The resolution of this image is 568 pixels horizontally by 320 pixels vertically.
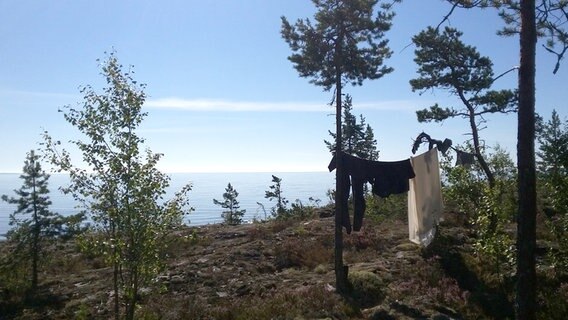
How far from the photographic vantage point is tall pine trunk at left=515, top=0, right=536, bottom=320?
7.14 m

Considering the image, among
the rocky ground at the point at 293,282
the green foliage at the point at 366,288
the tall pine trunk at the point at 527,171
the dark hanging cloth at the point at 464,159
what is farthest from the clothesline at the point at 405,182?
the tall pine trunk at the point at 527,171

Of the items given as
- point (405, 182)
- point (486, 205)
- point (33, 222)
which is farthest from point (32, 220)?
point (486, 205)

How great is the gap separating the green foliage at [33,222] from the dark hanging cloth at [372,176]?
10497mm

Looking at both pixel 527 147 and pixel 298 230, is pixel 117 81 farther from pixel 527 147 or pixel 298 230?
pixel 298 230

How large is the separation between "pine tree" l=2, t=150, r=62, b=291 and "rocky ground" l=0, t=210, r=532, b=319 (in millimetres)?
1393

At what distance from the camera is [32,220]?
56.5 ft

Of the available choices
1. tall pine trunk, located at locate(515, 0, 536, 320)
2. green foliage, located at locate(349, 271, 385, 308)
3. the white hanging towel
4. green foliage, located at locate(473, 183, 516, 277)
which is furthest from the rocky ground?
tall pine trunk, located at locate(515, 0, 536, 320)

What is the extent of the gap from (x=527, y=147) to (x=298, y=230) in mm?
14854

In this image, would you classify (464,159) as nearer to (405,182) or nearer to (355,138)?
(405,182)

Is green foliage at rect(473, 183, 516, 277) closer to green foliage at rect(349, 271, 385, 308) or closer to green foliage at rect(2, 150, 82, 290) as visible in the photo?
green foliage at rect(349, 271, 385, 308)

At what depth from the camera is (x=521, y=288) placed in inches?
282

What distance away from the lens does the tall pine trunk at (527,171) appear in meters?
7.14

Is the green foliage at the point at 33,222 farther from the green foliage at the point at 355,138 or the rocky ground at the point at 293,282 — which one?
the green foliage at the point at 355,138

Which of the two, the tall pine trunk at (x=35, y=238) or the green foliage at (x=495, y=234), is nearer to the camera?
the green foliage at (x=495, y=234)
